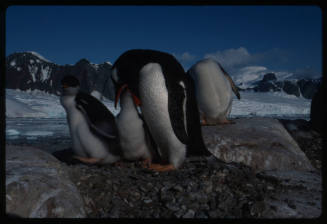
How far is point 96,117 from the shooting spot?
2129 mm

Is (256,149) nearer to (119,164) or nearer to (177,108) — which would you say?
(177,108)

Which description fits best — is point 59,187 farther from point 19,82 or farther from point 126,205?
point 19,82

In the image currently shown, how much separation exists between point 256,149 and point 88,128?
166 centimetres

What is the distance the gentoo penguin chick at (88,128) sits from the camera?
6.81 feet

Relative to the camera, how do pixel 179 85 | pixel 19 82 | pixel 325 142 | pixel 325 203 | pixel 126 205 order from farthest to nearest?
pixel 19 82 < pixel 179 85 < pixel 325 142 < pixel 126 205 < pixel 325 203

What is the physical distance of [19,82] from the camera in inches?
120

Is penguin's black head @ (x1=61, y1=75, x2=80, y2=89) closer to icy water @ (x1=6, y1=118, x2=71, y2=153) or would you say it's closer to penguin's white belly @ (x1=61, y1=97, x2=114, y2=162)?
penguin's white belly @ (x1=61, y1=97, x2=114, y2=162)

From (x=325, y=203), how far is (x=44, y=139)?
2.87m

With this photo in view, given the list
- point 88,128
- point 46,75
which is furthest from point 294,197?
point 46,75

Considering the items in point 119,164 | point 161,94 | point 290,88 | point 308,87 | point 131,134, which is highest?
point 161,94

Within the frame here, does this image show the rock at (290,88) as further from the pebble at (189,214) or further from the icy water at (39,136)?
the pebble at (189,214)

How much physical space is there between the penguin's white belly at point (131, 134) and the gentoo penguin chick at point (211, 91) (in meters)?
1.45

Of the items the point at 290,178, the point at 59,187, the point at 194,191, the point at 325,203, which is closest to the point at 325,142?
the point at 325,203

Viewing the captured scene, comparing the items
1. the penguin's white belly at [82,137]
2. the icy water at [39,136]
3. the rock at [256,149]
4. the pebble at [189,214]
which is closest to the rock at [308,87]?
the rock at [256,149]
